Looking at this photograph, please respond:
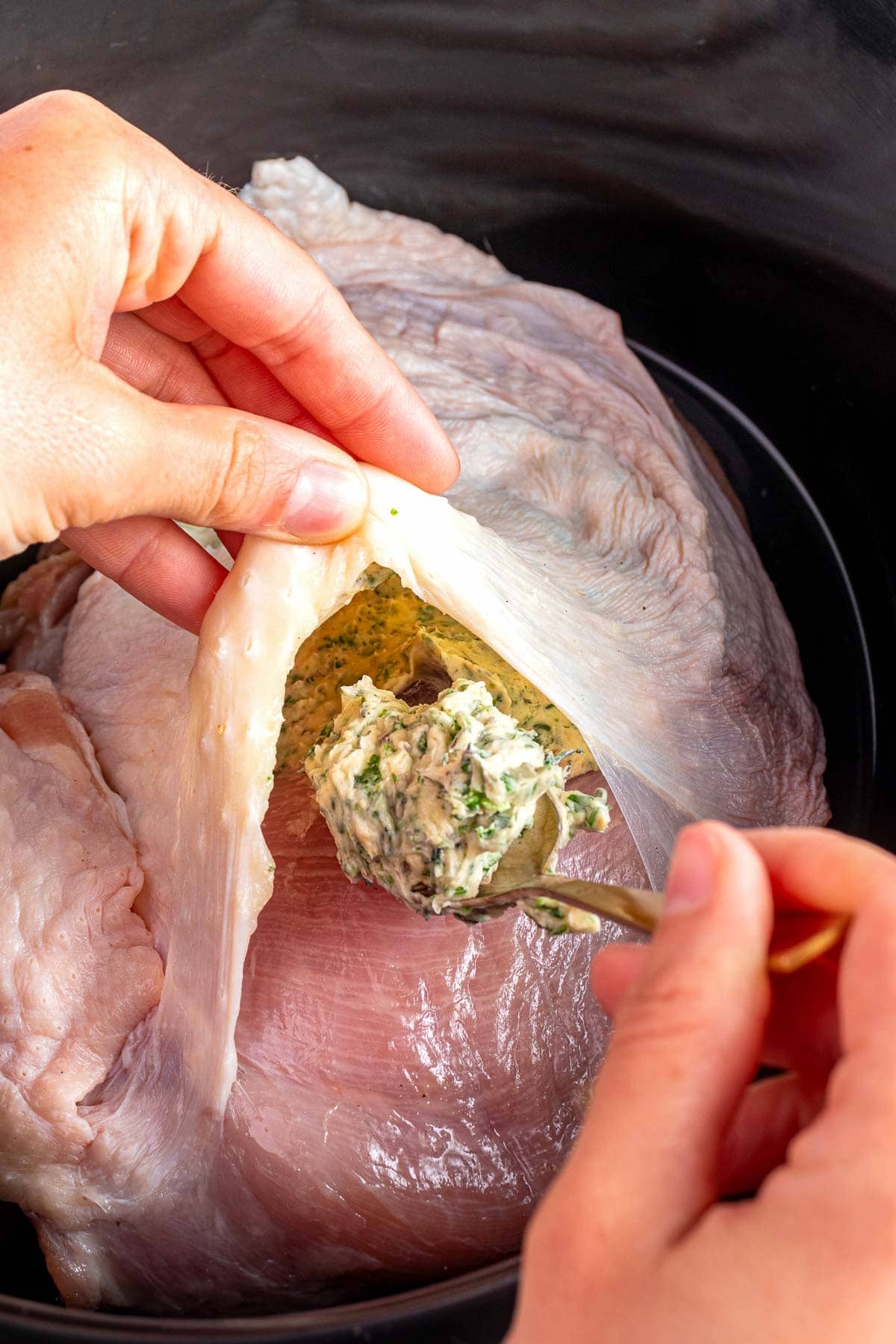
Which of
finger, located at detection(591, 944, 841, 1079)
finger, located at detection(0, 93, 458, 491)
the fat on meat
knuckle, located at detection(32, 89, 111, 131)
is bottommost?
the fat on meat

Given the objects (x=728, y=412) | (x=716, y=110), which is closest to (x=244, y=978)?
(x=728, y=412)

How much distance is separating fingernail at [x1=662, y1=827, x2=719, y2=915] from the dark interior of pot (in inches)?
31.4

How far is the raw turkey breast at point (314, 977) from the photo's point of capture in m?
0.79

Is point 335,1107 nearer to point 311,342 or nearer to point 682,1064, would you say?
point 682,1064

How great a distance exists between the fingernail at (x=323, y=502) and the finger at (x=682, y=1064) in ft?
1.34

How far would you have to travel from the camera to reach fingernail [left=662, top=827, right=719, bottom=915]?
0.44 metres

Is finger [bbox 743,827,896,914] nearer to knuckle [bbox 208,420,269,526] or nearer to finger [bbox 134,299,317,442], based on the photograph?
knuckle [bbox 208,420,269,526]

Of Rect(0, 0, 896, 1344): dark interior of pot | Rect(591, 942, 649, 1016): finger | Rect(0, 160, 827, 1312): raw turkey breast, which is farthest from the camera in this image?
Rect(0, 0, 896, 1344): dark interior of pot

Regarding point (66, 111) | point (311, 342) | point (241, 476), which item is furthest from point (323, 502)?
point (66, 111)

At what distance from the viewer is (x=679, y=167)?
126 centimetres

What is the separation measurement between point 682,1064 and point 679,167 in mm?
1155

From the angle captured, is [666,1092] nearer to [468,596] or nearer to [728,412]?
[468,596]

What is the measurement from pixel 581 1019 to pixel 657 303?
0.92 m

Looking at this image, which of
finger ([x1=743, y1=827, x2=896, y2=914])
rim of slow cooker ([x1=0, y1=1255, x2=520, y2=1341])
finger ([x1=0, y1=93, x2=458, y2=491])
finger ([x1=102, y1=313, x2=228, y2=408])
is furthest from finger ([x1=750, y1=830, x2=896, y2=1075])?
finger ([x1=102, y1=313, x2=228, y2=408])
